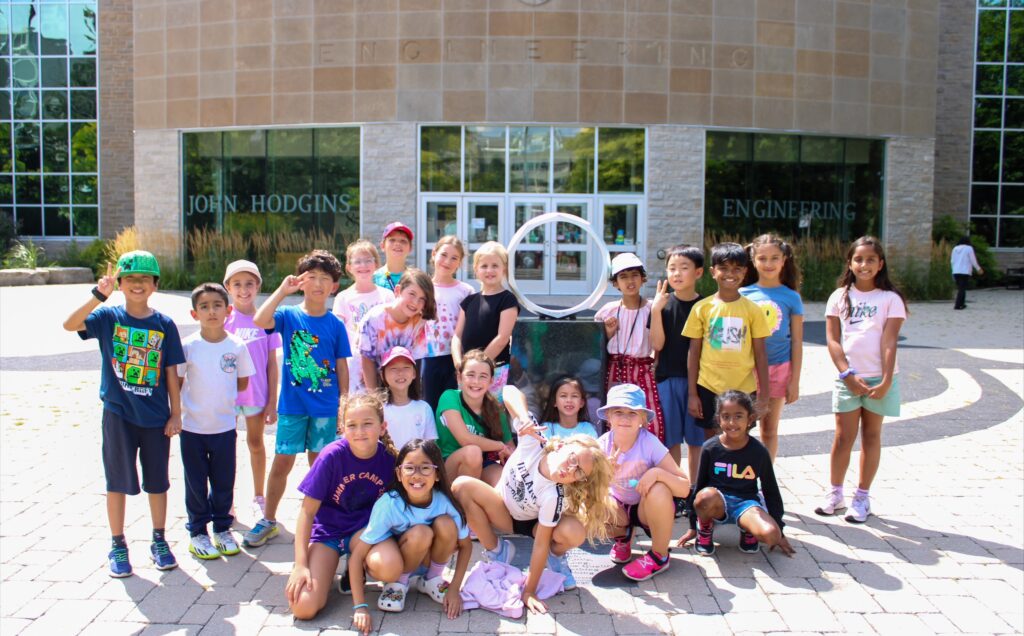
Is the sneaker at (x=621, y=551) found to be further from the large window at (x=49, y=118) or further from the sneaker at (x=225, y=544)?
the large window at (x=49, y=118)

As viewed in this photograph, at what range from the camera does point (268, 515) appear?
4.95 metres

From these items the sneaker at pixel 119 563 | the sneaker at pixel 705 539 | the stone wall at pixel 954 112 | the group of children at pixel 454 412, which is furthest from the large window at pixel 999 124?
the sneaker at pixel 119 563

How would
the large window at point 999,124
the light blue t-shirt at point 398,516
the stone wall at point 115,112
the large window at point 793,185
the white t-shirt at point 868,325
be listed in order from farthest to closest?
the stone wall at point 115,112 → the large window at point 999,124 → the large window at point 793,185 → the white t-shirt at point 868,325 → the light blue t-shirt at point 398,516

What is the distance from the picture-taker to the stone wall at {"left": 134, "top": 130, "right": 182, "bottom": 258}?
21406mm

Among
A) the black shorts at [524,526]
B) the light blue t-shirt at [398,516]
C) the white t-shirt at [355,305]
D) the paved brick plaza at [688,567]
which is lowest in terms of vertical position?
the paved brick plaza at [688,567]

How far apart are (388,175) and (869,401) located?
51.8 ft

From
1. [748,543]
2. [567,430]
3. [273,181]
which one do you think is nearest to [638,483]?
[567,430]

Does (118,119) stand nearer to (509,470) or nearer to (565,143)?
(565,143)

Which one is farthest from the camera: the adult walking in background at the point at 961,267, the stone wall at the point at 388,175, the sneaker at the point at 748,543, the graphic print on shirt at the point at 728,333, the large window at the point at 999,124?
the large window at the point at 999,124

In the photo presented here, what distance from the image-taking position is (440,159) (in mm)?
19859

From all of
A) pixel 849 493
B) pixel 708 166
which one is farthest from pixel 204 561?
pixel 708 166

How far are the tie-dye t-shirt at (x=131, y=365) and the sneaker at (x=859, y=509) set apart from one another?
3.97 metres

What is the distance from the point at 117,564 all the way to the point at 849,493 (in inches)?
175

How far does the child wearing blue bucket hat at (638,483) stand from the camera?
14.3 ft
